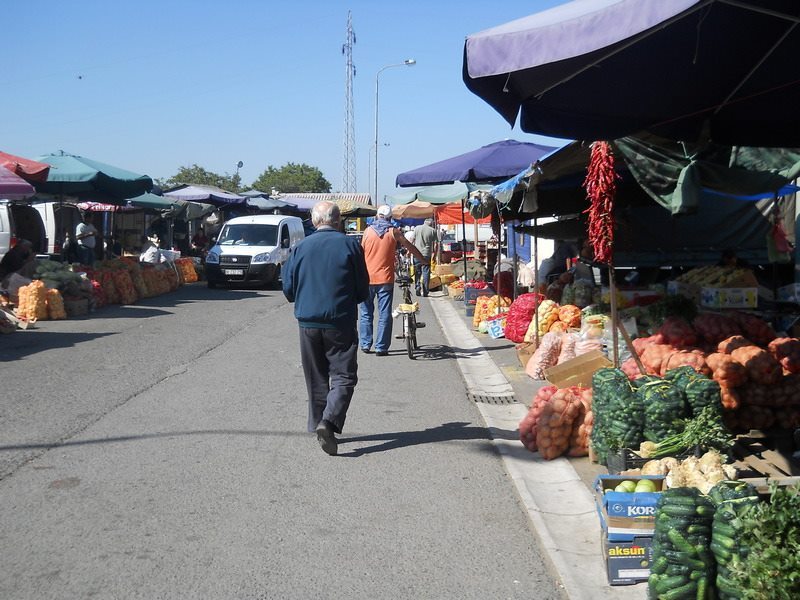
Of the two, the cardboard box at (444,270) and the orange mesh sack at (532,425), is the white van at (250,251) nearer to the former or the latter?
the cardboard box at (444,270)

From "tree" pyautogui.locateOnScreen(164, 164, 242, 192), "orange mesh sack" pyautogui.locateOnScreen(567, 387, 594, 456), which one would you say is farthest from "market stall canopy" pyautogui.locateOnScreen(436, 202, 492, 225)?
"tree" pyautogui.locateOnScreen(164, 164, 242, 192)

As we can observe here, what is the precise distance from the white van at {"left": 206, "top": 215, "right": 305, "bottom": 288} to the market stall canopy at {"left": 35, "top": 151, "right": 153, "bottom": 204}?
3861 mm

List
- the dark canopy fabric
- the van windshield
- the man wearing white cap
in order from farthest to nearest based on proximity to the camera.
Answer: the van windshield → the dark canopy fabric → the man wearing white cap

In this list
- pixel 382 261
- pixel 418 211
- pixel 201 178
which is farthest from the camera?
pixel 201 178

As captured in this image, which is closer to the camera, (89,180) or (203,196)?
(89,180)

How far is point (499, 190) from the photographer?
1056 centimetres

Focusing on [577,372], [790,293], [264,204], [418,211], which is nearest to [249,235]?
[418,211]

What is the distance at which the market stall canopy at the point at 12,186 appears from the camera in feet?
46.5

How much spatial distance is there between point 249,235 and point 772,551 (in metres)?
23.5

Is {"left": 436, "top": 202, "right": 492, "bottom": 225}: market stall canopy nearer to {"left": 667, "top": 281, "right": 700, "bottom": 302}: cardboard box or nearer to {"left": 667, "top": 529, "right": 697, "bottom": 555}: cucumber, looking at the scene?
{"left": 667, "top": 281, "right": 700, "bottom": 302}: cardboard box

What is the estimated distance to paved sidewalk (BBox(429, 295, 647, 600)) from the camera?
444 cm

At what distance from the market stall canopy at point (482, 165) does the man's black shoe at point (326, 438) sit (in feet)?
28.7

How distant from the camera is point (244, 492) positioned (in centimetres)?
575

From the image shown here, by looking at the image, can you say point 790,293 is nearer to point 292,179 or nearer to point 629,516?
point 629,516
